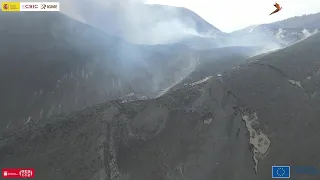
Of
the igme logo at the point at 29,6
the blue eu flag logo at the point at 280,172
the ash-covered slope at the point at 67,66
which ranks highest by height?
the igme logo at the point at 29,6

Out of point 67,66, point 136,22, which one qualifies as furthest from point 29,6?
point 136,22

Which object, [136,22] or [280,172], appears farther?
[136,22]

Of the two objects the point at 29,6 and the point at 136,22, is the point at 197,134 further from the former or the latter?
the point at 136,22

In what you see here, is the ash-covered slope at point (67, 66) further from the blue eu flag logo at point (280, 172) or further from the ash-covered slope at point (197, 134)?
the blue eu flag logo at point (280, 172)

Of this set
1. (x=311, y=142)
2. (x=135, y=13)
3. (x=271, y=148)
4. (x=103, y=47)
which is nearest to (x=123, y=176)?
(x=271, y=148)

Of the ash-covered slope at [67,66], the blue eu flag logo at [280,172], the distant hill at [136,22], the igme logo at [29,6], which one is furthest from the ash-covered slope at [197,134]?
the distant hill at [136,22]

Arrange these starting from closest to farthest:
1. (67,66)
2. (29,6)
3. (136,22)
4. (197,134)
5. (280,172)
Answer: (280,172) → (197,134) → (29,6) → (67,66) → (136,22)
